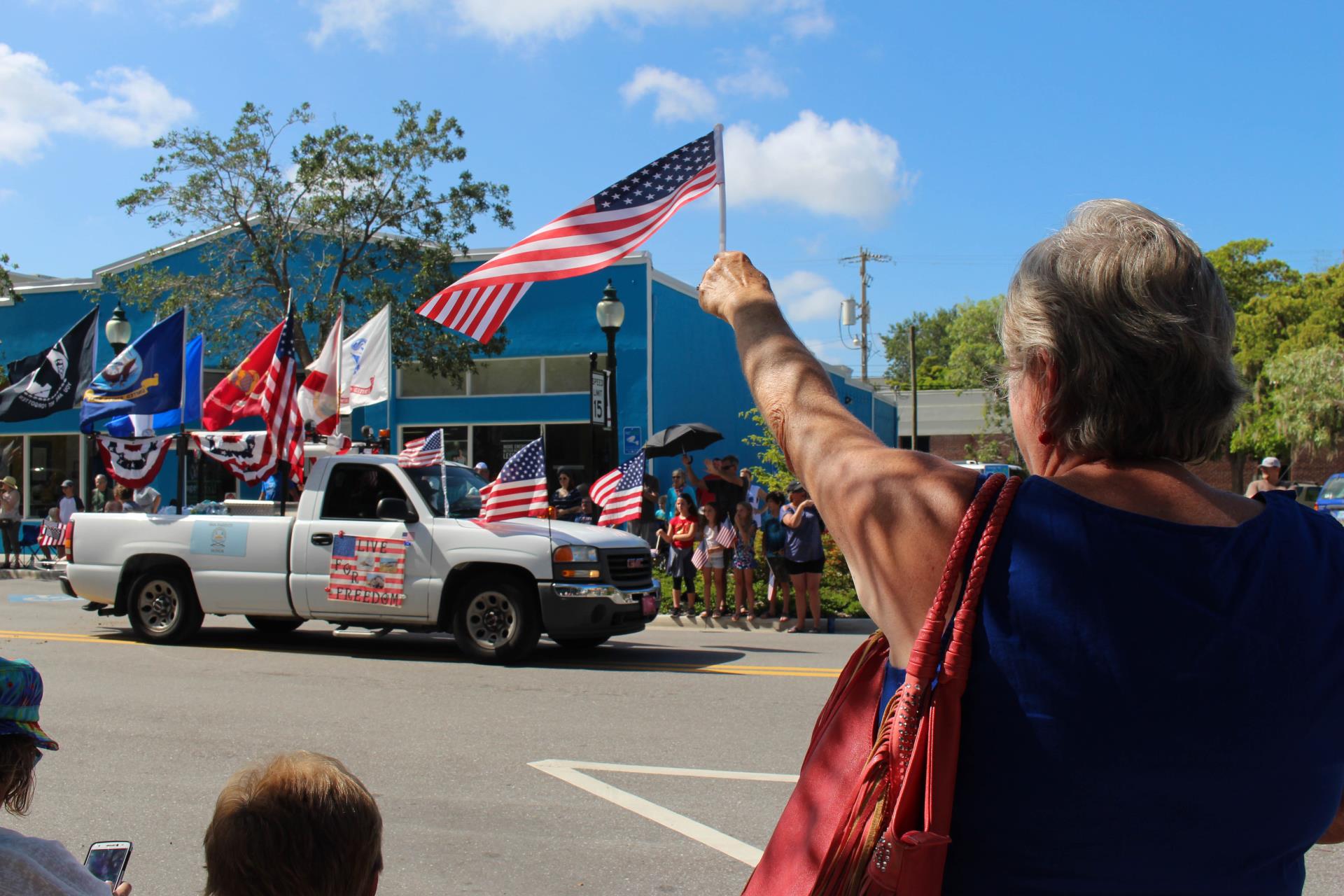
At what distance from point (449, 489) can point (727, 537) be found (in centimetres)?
430

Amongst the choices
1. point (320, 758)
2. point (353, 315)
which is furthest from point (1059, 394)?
point (353, 315)

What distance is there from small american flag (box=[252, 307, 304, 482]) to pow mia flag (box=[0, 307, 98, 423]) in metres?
5.03

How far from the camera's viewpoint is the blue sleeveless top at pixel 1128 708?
138cm

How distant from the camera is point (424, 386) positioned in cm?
2686

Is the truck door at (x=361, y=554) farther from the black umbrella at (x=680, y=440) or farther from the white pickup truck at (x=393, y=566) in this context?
the black umbrella at (x=680, y=440)

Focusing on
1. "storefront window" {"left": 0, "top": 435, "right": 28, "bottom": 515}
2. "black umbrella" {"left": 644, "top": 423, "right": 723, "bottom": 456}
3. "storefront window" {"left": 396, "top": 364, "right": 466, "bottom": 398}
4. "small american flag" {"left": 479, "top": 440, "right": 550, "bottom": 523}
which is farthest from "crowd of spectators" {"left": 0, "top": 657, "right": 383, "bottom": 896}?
"storefront window" {"left": 0, "top": 435, "right": 28, "bottom": 515}

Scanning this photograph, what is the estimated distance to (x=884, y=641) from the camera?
1.63m

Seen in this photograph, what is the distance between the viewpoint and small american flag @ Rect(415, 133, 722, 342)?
14.2 feet


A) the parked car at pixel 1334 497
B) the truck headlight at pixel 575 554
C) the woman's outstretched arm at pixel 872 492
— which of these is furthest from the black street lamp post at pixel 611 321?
the parked car at pixel 1334 497

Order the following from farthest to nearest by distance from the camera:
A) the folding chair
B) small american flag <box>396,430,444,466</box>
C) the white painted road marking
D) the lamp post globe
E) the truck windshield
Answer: the folding chair < the lamp post globe < small american flag <box>396,430,444,466</box> < the truck windshield < the white painted road marking

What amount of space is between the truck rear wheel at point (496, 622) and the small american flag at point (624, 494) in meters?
3.82

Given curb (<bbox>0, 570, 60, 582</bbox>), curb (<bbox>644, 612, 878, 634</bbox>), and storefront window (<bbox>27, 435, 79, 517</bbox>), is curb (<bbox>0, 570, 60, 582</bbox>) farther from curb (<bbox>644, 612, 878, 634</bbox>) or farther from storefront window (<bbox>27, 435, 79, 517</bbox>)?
curb (<bbox>644, 612, 878, 634</bbox>)

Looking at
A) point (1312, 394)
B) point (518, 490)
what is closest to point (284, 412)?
point (518, 490)

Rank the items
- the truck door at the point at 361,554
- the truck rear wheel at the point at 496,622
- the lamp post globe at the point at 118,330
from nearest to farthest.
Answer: the truck rear wheel at the point at 496,622
the truck door at the point at 361,554
the lamp post globe at the point at 118,330
